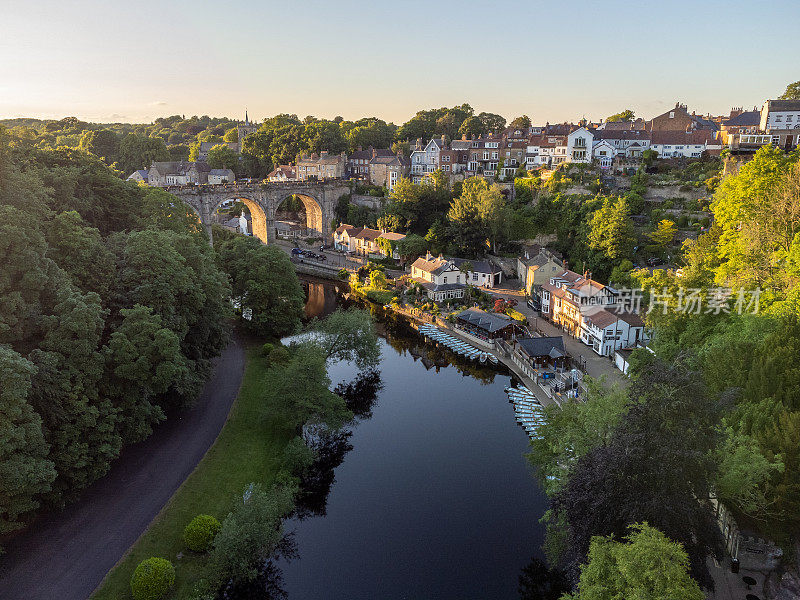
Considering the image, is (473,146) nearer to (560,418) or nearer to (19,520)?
(560,418)

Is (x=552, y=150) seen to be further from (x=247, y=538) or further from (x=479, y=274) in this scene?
(x=247, y=538)

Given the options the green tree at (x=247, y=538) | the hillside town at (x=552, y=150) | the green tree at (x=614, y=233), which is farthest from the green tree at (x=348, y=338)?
the hillside town at (x=552, y=150)

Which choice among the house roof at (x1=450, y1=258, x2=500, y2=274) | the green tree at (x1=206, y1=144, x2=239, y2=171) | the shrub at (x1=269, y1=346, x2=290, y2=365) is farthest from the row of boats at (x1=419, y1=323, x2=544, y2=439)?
the green tree at (x1=206, y1=144, x2=239, y2=171)

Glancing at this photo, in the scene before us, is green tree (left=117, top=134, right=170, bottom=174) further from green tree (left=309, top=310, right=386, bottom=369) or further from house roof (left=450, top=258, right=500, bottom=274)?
green tree (left=309, top=310, right=386, bottom=369)

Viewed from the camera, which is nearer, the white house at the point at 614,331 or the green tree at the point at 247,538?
the green tree at the point at 247,538

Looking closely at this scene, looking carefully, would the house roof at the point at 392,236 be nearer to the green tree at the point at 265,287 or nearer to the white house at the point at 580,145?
the white house at the point at 580,145

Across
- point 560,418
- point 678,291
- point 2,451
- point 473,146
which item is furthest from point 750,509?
point 473,146

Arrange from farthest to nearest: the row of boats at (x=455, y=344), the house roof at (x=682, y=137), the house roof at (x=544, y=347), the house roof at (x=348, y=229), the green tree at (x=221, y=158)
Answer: the green tree at (x=221, y=158) → the house roof at (x=348, y=229) → the house roof at (x=682, y=137) → the row of boats at (x=455, y=344) → the house roof at (x=544, y=347)
